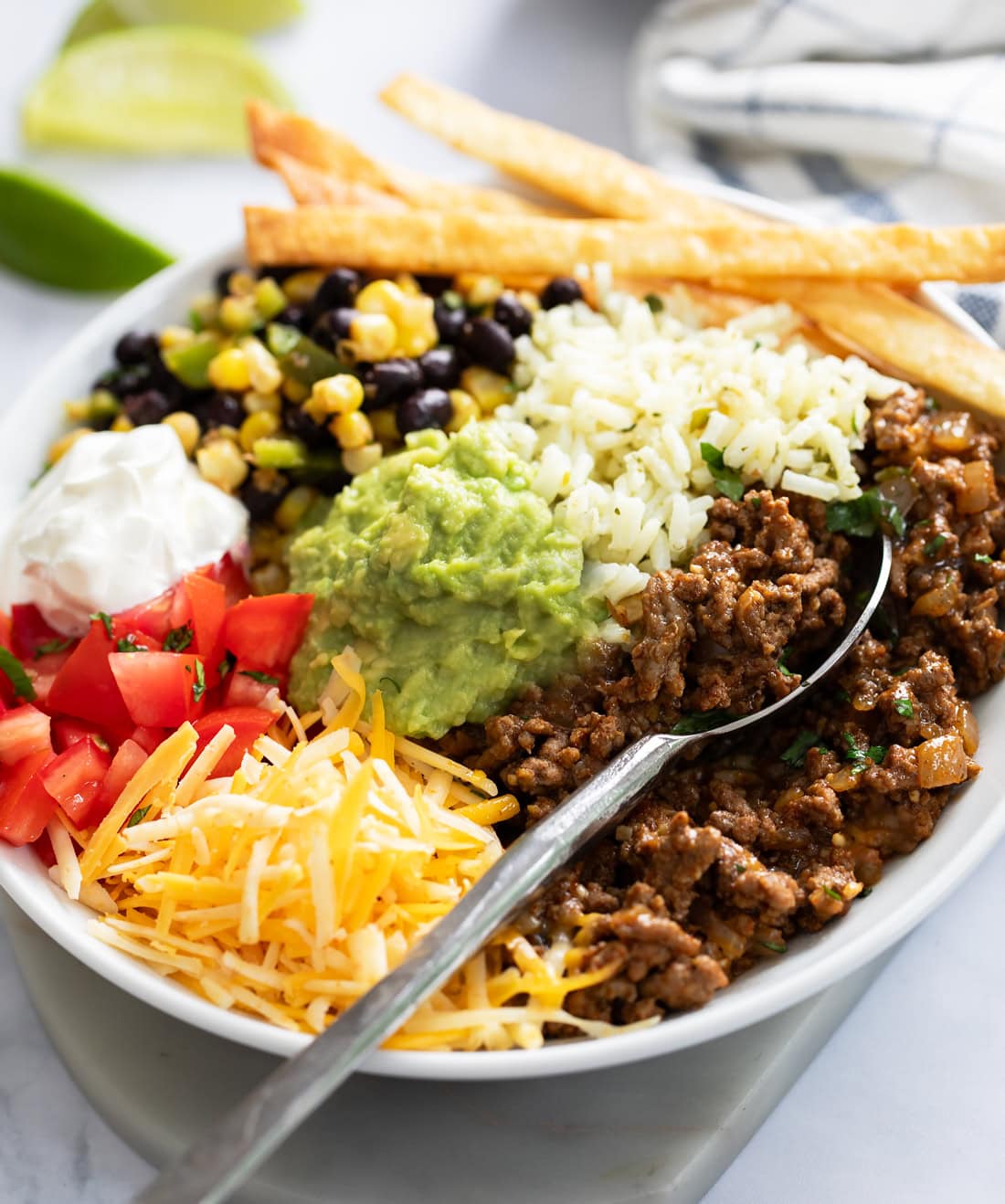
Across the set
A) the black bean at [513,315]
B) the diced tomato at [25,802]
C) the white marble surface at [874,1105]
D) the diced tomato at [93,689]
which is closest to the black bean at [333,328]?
the black bean at [513,315]

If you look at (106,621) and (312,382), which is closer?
(106,621)

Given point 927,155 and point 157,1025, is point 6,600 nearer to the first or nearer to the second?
point 157,1025

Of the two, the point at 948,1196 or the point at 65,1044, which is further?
the point at 65,1044

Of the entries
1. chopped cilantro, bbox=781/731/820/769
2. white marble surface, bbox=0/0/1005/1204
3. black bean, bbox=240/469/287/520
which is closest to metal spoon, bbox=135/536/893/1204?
chopped cilantro, bbox=781/731/820/769

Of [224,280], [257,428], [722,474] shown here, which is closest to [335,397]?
[257,428]

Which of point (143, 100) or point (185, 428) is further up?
point (143, 100)

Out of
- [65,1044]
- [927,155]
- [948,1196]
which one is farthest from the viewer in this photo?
[927,155]

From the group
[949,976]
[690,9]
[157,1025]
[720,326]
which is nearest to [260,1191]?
[157,1025]

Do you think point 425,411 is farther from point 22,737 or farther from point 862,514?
point 22,737

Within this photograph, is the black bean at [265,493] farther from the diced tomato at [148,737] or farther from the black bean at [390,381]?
the diced tomato at [148,737]
